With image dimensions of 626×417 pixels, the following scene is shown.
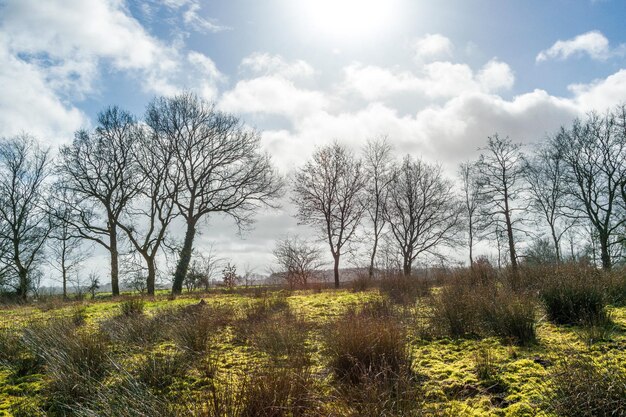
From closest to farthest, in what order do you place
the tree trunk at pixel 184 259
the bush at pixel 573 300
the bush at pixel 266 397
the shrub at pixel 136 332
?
1. the bush at pixel 266 397
2. the bush at pixel 573 300
3. the shrub at pixel 136 332
4. the tree trunk at pixel 184 259

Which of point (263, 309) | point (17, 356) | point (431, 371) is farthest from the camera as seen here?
point (263, 309)

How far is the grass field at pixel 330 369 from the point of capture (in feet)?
8.80

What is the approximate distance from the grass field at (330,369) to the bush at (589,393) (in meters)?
0.01

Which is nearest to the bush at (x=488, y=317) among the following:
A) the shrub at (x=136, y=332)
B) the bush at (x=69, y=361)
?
the shrub at (x=136, y=332)

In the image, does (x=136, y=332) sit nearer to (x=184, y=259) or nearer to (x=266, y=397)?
(x=266, y=397)

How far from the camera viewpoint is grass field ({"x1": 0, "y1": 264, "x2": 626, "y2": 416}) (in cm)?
268

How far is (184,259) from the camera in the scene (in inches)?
841

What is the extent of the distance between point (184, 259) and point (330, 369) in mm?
19201

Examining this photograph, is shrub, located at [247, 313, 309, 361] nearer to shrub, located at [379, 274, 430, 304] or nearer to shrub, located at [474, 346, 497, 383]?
shrub, located at [474, 346, 497, 383]

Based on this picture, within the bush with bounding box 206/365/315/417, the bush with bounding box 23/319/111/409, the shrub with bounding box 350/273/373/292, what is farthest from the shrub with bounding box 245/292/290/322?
the shrub with bounding box 350/273/373/292

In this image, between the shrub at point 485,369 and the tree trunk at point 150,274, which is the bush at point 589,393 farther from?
the tree trunk at point 150,274

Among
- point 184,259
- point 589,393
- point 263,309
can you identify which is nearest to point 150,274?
point 184,259

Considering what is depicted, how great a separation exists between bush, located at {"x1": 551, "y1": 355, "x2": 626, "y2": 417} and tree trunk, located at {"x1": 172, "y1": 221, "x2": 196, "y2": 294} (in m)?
21.1

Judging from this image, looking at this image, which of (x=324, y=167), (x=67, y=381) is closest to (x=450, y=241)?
(x=324, y=167)
